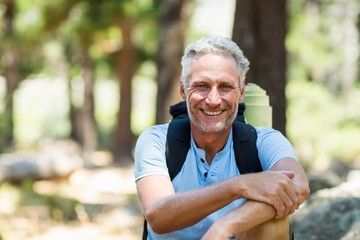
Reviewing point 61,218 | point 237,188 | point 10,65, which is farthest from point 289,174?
point 10,65

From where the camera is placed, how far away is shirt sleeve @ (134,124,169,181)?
3.50 metres

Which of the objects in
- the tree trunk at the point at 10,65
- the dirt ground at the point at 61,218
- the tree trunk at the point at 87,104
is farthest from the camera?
the tree trunk at the point at 87,104

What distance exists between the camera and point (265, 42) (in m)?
8.28

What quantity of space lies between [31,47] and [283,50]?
52.5 ft

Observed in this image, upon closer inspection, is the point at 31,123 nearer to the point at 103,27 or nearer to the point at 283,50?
the point at 103,27

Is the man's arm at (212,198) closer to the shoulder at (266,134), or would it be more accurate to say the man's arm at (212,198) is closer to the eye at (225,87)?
the shoulder at (266,134)

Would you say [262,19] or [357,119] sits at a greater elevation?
[262,19]

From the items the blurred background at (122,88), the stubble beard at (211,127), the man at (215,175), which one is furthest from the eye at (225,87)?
the blurred background at (122,88)

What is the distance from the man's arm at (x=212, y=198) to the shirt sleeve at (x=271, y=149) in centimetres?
21

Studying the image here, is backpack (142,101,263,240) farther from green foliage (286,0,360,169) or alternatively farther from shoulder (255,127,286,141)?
green foliage (286,0,360,169)

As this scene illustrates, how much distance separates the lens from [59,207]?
36.7 feet

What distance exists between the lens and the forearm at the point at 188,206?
3236 millimetres

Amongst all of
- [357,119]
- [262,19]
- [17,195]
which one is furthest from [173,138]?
[357,119]

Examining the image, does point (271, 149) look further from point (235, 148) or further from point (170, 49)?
point (170, 49)
